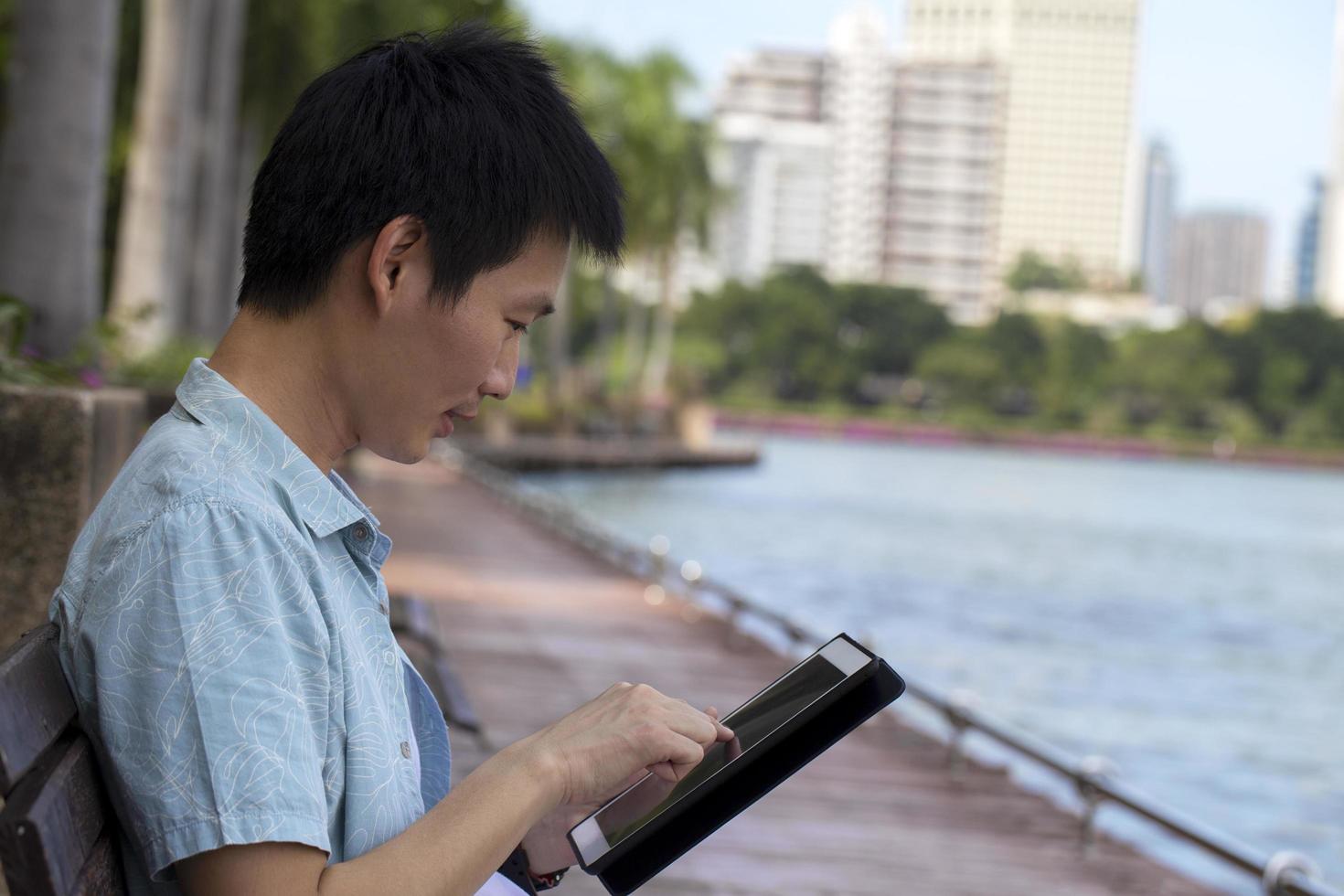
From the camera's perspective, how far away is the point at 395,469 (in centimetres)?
2744

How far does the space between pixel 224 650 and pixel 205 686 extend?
0.03 meters

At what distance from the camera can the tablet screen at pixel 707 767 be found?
1755 millimetres

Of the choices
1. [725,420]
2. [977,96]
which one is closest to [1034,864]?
[725,420]

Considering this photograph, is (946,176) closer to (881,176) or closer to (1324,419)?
(881,176)

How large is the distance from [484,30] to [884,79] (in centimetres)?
17389

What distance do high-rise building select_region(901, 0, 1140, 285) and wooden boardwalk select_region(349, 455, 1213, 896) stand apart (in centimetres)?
17272

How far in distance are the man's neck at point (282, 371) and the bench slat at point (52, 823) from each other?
357mm

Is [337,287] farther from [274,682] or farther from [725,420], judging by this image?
[725,420]

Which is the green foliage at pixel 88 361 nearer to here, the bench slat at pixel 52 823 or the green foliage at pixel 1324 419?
the bench slat at pixel 52 823

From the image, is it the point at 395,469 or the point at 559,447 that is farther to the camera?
the point at 559,447

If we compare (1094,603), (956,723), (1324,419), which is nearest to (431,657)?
(956,723)

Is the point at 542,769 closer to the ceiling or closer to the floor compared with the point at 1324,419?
closer to the ceiling

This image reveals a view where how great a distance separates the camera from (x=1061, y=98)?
595 feet

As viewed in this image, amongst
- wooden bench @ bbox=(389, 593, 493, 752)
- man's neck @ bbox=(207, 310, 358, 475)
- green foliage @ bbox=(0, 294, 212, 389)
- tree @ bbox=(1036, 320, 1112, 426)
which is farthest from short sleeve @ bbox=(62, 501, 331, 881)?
tree @ bbox=(1036, 320, 1112, 426)
